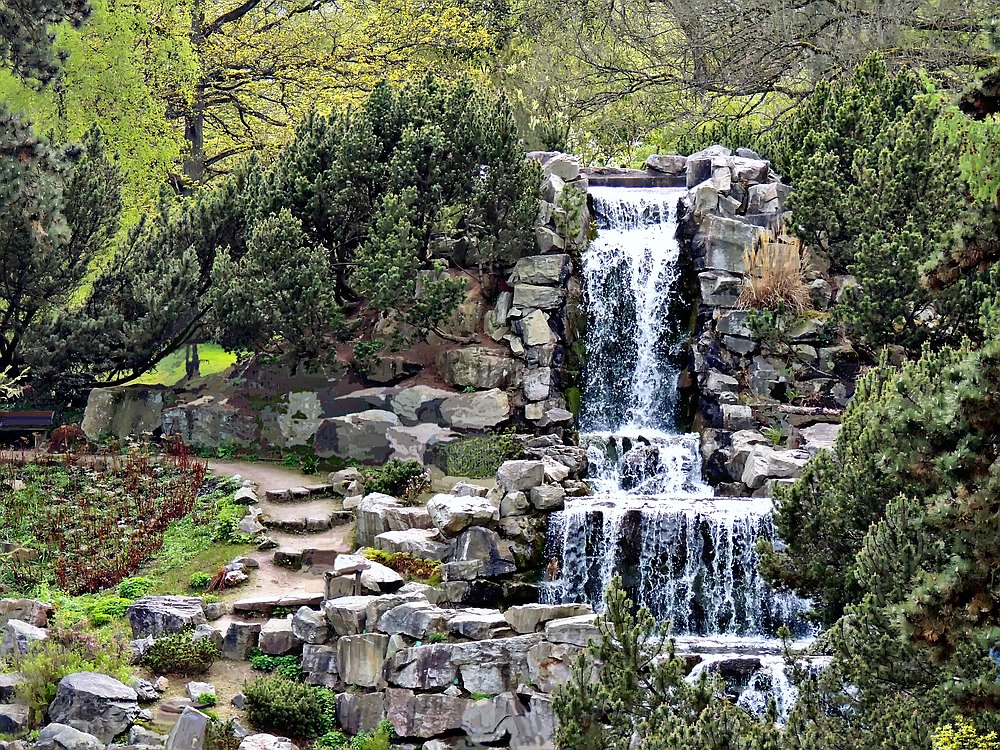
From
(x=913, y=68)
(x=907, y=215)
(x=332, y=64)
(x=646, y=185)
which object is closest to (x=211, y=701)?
(x=907, y=215)

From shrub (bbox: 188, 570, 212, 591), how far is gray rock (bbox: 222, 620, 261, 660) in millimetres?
1835

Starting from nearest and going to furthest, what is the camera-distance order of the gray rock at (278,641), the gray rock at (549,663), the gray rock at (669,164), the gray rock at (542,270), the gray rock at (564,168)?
the gray rock at (549,663) → the gray rock at (278,641) → the gray rock at (542,270) → the gray rock at (564,168) → the gray rock at (669,164)

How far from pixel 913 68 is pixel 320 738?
19.4m

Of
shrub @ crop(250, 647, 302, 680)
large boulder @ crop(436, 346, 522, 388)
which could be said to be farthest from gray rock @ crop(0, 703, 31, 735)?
large boulder @ crop(436, 346, 522, 388)

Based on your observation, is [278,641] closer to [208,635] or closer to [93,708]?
[208,635]

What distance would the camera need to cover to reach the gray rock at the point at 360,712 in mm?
13781

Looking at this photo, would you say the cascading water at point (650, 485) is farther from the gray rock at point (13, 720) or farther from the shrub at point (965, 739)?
the gray rock at point (13, 720)

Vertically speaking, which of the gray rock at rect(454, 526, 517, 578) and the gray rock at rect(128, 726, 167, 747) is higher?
the gray rock at rect(454, 526, 517, 578)

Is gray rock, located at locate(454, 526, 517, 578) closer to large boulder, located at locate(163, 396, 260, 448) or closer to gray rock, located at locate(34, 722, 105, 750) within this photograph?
gray rock, located at locate(34, 722, 105, 750)

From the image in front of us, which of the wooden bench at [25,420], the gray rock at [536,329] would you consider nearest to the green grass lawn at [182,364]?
the wooden bench at [25,420]

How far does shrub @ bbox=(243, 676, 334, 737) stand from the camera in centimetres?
1332

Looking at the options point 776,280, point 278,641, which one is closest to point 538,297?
point 776,280

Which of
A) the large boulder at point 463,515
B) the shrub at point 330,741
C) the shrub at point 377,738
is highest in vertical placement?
the large boulder at point 463,515

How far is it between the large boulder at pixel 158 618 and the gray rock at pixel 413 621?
2.38 meters
